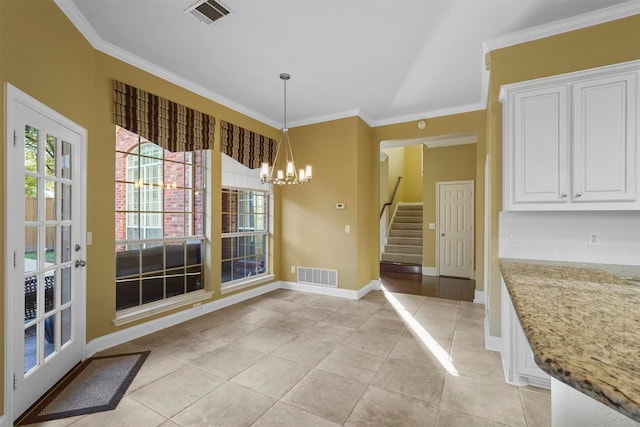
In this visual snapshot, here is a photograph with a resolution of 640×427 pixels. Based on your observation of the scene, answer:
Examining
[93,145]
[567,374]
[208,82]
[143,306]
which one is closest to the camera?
[567,374]

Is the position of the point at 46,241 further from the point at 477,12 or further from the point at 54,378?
the point at 477,12

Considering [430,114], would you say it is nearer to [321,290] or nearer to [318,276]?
[318,276]

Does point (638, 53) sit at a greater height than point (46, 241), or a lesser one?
greater

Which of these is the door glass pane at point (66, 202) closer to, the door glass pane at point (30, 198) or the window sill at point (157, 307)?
the door glass pane at point (30, 198)

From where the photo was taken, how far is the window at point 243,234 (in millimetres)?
4512

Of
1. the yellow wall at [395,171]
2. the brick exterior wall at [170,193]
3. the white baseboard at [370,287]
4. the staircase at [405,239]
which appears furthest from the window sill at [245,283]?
the yellow wall at [395,171]

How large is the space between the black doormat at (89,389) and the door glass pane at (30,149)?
168cm

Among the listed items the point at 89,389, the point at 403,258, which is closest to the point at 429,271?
the point at 403,258

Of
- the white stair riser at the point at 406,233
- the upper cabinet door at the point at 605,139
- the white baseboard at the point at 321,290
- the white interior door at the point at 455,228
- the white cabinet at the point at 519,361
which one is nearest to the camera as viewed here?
the upper cabinet door at the point at 605,139

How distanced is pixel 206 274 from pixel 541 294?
3.83 meters

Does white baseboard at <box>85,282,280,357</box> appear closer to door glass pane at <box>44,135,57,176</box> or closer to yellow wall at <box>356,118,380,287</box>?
door glass pane at <box>44,135,57,176</box>

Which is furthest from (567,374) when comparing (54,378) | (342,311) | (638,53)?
(342,311)

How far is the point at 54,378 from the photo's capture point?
230 centimetres

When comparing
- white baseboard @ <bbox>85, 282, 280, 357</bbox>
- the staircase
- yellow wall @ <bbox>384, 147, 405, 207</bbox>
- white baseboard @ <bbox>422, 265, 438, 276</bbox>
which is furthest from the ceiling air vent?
yellow wall @ <bbox>384, 147, 405, 207</bbox>
